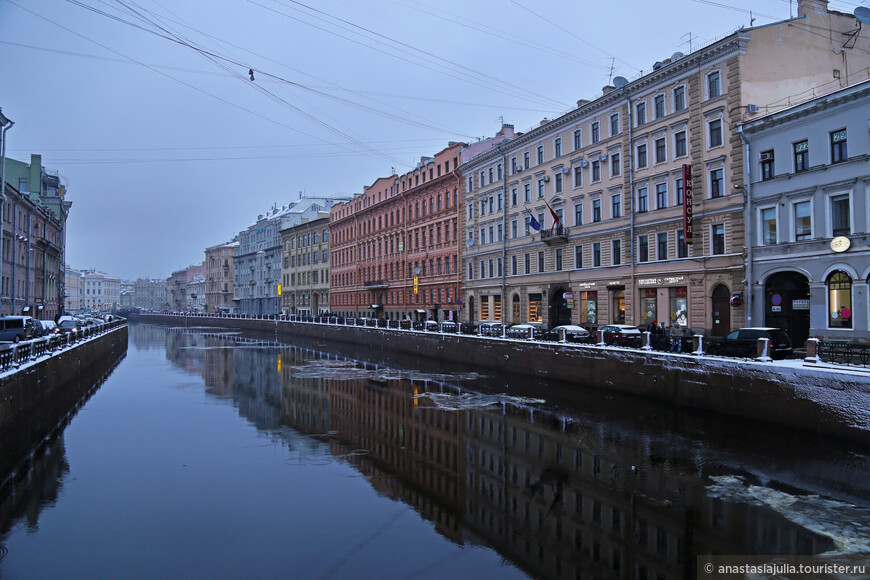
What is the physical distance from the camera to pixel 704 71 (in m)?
33.3

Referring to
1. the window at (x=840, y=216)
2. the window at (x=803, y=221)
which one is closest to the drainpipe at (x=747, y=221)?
the window at (x=803, y=221)

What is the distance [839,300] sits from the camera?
26.6m

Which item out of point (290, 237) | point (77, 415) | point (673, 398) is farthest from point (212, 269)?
point (673, 398)

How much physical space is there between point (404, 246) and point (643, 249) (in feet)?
120

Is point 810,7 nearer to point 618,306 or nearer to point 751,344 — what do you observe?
point 618,306

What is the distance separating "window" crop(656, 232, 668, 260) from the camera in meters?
35.9

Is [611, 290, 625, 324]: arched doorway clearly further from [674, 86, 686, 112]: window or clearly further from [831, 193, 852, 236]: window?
[831, 193, 852, 236]: window

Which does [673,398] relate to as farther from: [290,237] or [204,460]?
[290,237]

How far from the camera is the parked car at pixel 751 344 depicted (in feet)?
72.1

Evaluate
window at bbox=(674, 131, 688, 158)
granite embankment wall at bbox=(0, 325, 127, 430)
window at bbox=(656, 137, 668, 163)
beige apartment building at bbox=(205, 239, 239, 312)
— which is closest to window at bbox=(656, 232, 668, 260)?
window at bbox=(656, 137, 668, 163)

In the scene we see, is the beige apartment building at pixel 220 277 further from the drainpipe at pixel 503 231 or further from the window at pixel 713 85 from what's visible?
the window at pixel 713 85

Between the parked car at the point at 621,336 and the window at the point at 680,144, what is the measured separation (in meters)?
11.1

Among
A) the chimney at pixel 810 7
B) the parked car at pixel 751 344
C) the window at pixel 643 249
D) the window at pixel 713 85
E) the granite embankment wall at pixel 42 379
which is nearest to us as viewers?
the granite embankment wall at pixel 42 379

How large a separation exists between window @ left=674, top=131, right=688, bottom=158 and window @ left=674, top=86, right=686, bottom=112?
142cm
